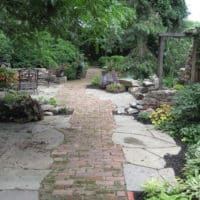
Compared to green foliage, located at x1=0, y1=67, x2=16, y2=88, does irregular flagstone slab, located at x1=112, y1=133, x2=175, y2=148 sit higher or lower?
lower

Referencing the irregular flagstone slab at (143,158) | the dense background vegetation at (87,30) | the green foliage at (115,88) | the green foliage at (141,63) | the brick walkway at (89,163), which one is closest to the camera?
the brick walkway at (89,163)

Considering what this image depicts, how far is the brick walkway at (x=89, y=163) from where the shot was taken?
4.26 m

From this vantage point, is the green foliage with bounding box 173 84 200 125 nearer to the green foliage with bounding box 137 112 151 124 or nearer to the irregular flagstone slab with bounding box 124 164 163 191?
the green foliage with bounding box 137 112 151 124

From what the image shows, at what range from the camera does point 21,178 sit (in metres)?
4.66

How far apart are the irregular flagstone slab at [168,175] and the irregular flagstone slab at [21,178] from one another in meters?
1.49

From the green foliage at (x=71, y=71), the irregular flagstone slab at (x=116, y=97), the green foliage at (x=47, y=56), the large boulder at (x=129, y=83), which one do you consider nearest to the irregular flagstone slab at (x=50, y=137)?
the irregular flagstone slab at (x=116, y=97)

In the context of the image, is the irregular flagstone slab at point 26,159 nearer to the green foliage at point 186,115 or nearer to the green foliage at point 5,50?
the green foliage at point 186,115

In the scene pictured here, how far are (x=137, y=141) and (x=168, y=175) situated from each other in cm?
175

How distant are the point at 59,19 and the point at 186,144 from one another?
3.08 meters

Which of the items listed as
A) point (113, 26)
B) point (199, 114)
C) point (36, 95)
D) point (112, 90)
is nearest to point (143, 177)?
point (199, 114)

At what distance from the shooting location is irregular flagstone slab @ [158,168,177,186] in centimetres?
464

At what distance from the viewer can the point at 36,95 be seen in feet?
38.0

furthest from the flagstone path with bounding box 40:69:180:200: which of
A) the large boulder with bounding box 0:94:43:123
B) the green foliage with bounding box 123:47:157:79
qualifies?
the green foliage with bounding box 123:47:157:79

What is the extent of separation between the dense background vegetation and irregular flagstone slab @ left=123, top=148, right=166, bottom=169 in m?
2.42
